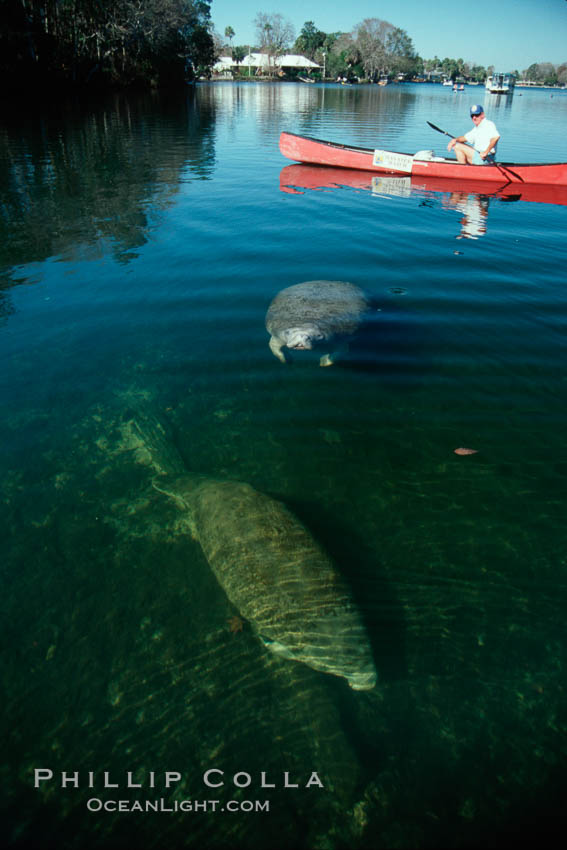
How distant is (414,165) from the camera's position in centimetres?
1581

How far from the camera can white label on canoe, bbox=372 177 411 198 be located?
47.8 feet

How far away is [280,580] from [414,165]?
17.0m

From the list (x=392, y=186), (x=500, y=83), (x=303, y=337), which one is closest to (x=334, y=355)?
(x=303, y=337)

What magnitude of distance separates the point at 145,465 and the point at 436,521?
2680 millimetres

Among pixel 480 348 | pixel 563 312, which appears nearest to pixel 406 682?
pixel 480 348

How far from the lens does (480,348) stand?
19.8 ft

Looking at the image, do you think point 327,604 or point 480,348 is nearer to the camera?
point 327,604

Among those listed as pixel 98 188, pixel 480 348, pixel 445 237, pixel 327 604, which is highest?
pixel 98 188

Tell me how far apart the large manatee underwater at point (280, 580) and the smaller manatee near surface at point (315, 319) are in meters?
2.46

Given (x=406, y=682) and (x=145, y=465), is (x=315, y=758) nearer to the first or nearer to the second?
(x=406, y=682)

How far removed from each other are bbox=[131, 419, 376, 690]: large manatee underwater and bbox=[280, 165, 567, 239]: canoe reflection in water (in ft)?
39.1

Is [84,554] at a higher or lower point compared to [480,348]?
lower

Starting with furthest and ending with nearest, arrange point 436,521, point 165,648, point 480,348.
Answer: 1. point 480,348
2. point 436,521
3. point 165,648

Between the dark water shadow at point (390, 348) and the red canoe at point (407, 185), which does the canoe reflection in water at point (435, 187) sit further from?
the dark water shadow at point (390, 348)
